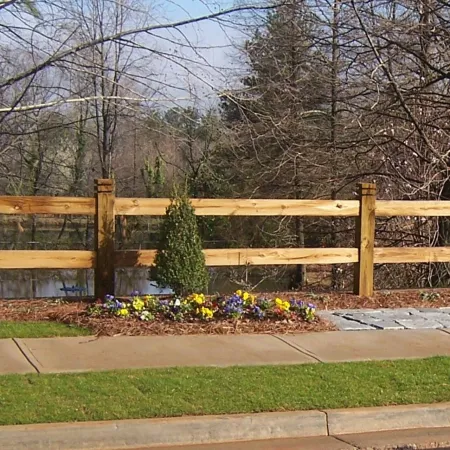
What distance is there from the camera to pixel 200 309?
9039mm

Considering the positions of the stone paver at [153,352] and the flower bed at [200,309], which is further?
the flower bed at [200,309]

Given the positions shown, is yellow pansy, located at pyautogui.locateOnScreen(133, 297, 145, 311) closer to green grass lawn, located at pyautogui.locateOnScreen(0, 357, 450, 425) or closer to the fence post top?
the fence post top

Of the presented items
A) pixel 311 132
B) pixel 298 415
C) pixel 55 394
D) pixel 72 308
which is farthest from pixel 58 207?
pixel 311 132

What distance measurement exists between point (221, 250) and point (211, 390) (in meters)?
4.28

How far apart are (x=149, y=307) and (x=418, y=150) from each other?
10.0 metres

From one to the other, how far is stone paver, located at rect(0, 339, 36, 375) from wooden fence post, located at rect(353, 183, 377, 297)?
5.44 meters

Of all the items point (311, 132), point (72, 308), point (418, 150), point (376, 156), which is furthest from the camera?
point (311, 132)

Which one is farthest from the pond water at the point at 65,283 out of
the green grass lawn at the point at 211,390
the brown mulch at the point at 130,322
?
the green grass lawn at the point at 211,390

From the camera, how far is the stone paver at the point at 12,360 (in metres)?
6.69

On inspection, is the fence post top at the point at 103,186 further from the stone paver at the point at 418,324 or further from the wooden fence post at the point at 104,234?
the stone paver at the point at 418,324

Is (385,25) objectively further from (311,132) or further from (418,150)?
(311,132)

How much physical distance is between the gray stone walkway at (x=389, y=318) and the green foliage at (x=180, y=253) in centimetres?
176

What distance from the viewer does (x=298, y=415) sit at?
578 centimetres

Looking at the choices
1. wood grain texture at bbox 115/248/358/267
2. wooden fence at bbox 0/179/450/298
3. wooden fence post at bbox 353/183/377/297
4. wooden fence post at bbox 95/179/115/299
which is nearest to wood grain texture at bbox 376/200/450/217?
wooden fence at bbox 0/179/450/298
